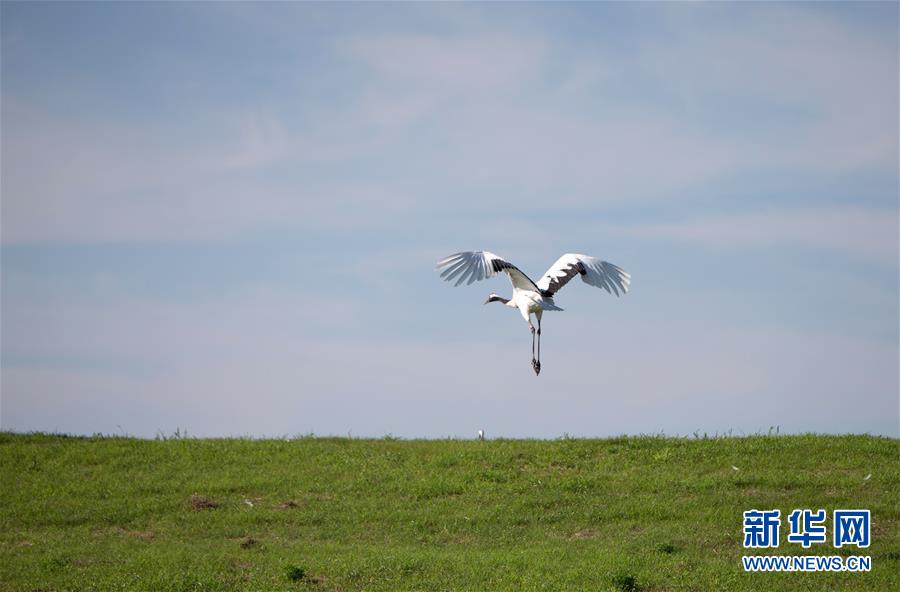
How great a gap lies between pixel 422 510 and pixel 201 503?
3646 mm

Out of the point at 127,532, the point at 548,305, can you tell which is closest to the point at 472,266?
the point at 548,305

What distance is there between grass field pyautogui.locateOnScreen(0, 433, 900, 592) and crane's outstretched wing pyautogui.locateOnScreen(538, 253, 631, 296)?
122 inches

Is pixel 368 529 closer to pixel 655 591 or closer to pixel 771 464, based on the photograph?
pixel 655 591

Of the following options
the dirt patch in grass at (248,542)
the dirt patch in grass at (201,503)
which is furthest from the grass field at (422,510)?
the dirt patch in grass at (248,542)

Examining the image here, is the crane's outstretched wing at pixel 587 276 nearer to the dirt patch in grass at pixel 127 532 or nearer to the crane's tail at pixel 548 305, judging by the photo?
the crane's tail at pixel 548 305

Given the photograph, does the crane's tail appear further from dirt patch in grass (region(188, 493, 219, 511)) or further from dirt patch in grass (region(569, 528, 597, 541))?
dirt patch in grass (region(188, 493, 219, 511))

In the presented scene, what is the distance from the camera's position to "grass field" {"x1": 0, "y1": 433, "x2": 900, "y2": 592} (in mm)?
15305

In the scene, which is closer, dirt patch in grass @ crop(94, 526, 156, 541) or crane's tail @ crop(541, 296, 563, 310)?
dirt patch in grass @ crop(94, 526, 156, 541)

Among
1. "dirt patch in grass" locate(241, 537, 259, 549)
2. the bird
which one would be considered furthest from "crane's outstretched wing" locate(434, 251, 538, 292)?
"dirt patch in grass" locate(241, 537, 259, 549)

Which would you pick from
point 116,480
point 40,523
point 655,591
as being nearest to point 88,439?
point 116,480

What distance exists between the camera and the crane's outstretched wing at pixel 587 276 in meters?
19.8

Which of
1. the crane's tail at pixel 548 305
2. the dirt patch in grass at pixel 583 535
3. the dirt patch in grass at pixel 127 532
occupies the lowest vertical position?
the dirt patch in grass at pixel 127 532

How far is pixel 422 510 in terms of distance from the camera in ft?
60.0

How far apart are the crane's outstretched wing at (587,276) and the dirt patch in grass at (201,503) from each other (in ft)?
21.3
